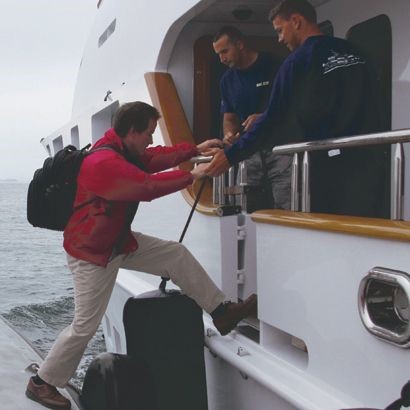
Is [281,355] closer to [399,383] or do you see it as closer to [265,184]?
[399,383]

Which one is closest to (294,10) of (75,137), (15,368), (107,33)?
(15,368)

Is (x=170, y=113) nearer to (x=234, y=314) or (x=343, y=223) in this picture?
(x=234, y=314)

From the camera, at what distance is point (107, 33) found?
7164mm

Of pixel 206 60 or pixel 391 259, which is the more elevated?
pixel 206 60

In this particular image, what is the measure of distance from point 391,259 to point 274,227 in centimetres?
81

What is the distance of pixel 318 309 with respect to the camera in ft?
9.18

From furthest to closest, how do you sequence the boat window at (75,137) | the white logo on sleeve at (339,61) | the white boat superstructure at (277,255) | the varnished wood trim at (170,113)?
the boat window at (75,137) → the varnished wood trim at (170,113) → the white logo on sleeve at (339,61) → the white boat superstructure at (277,255)

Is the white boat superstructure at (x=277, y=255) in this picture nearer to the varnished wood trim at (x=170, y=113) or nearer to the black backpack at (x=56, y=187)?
the varnished wood trim at (x=170, y=113)

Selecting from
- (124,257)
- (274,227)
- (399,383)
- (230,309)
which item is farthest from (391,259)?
(124,257)

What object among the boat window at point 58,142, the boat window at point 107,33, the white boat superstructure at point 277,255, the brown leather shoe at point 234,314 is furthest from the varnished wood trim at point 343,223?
the boat window at point 58,142

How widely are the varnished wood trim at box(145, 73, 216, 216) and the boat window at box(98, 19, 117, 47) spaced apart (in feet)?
6.15

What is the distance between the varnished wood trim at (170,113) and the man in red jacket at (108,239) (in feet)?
3.43

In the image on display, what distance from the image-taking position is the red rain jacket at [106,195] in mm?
3256

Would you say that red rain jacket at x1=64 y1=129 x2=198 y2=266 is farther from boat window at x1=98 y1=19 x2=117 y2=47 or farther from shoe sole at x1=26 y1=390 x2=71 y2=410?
boat window at x1=98 y1=19 x2=117 y2=47
